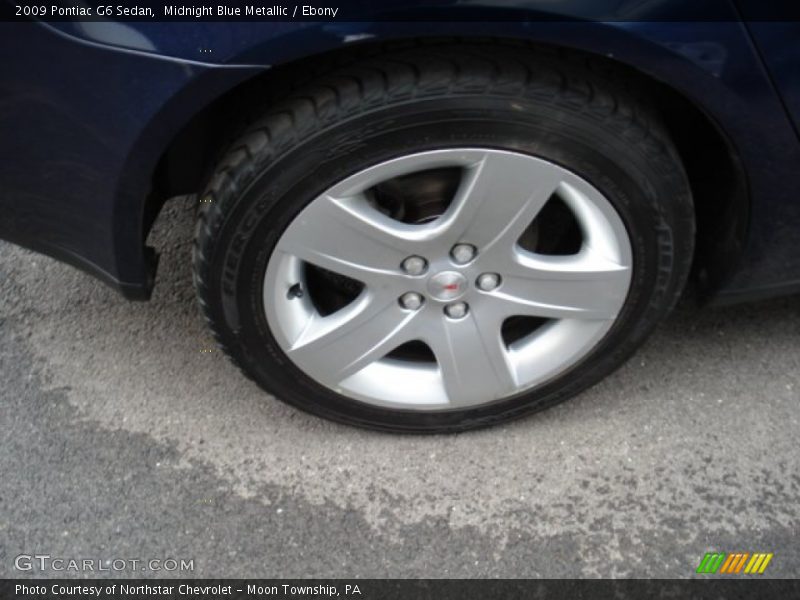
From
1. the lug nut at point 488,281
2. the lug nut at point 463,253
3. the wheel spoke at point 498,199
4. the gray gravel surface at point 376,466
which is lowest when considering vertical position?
the gray gravel surface at point 376,466

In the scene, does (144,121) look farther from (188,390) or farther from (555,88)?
(188,390)

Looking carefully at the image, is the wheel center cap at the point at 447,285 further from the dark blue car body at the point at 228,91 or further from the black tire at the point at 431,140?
the dark blue car body at the point at 228,91

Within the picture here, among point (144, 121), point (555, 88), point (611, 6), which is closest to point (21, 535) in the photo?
point (144, 121)

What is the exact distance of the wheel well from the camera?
5.40 feet

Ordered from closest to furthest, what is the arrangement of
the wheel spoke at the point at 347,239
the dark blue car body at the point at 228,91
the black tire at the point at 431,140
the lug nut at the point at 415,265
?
1. the dark blue car body at the point at 228,91
2. the black tire at the point at 431,140
3. the wheel spoke at the point at 347,239
4. the lug nut at the point at 415,265

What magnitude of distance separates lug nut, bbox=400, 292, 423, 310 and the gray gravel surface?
41 cm

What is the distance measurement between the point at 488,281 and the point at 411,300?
161 millimetres

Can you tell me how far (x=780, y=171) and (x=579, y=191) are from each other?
1.27 ft

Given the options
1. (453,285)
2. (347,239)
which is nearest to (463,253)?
(453,285)

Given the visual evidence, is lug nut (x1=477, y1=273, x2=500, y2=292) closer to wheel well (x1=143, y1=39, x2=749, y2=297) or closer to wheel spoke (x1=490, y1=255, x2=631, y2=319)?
wheel spoke (x1=490, y1=255, x2=631, y2=319)

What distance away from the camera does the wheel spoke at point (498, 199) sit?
167 centimetres

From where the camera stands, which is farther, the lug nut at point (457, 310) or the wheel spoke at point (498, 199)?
the lug nut at point (457, 310)

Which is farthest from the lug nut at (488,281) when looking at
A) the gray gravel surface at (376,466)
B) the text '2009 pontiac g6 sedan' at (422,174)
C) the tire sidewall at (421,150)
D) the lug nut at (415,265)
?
the gray gravel surface at (376,466)

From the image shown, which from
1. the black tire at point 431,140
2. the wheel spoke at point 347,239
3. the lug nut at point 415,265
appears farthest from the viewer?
the lug nut at point 415,265
